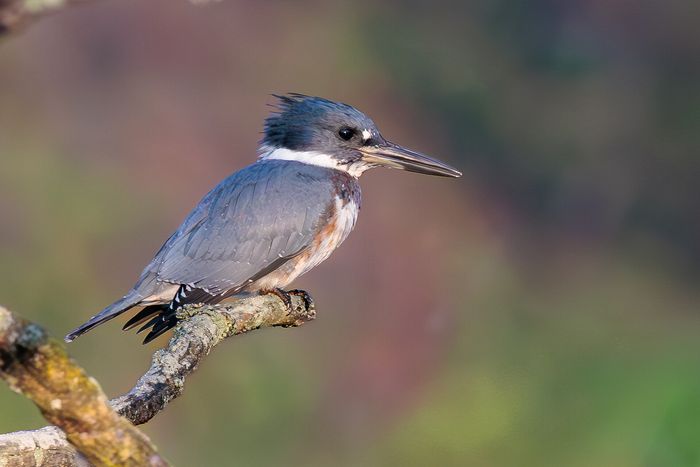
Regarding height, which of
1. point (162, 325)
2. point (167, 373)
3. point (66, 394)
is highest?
point (66, 394)

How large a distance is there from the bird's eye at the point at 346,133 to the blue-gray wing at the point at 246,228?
0.13 m

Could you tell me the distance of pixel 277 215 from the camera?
2.31 metres

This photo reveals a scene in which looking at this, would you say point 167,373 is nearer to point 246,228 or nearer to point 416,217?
point 246,228

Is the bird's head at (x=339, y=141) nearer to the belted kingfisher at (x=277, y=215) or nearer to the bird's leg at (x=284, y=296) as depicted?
the belted kingfisher at (x=277, y=215)

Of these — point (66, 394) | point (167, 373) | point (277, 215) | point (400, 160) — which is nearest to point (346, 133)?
point (400, 160)

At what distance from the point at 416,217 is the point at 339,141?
2.30 meters

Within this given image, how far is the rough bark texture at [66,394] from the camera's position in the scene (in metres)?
0.84

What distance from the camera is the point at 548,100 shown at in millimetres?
5406

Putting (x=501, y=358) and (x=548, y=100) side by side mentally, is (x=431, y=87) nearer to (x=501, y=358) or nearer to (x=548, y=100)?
(x=548, y=100)

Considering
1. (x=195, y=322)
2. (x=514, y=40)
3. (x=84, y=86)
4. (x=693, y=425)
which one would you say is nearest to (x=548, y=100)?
(x=514, y=40)

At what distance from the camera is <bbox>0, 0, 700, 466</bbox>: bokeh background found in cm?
370

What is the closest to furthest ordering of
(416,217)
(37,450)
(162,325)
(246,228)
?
(37,450), (162,325), (246,228), (416,217)

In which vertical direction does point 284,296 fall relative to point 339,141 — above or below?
below

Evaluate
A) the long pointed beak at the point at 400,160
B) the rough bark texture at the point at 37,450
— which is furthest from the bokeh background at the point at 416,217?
the rough bark texture at the point at 37,450
